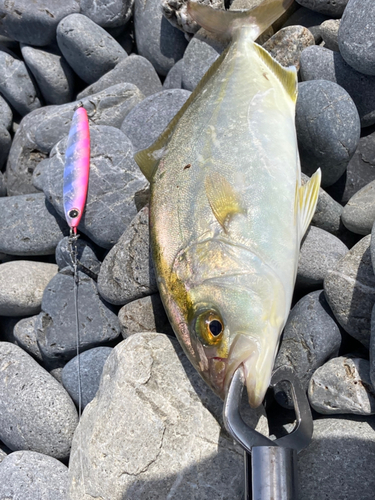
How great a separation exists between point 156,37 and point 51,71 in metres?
1.16

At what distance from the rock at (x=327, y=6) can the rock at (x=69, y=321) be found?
288 centimetres

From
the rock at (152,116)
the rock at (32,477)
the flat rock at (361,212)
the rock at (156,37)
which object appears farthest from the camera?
the rock at (156,37)

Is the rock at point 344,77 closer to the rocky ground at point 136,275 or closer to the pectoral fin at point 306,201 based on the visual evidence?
the rocky ground at point 136,275

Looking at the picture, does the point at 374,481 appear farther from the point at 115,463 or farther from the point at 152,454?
the point at 115,463

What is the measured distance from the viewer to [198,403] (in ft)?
8.23

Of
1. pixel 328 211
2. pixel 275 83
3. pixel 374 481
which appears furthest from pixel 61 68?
pixel 374 481

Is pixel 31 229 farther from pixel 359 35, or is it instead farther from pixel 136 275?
pixel 359 35

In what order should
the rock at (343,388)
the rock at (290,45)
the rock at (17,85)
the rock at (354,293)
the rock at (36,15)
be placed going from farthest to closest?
the rock at (17,85), the rock at (36,15), the rock at (290,45), the rock at (354,293), the rock at (343,388)

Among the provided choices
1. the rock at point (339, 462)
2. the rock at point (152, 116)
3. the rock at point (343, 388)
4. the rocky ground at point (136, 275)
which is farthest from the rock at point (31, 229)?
the rock at point (339, 462)

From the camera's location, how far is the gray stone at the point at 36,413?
311 cm

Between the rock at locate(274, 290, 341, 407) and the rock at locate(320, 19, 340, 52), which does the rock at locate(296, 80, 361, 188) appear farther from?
the rock at locate(274, 290, 341, 407)

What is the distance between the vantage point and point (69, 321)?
3.46 m

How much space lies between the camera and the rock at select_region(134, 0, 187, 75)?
441 cm

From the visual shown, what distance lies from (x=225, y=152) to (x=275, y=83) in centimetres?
73
